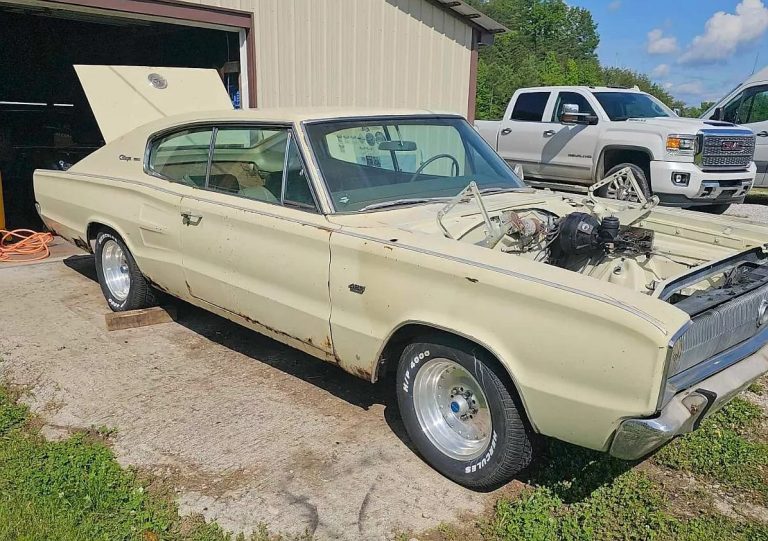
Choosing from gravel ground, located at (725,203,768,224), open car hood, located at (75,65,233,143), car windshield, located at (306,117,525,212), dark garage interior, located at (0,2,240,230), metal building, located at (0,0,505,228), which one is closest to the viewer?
car windshield, located at (306,117,525,212)

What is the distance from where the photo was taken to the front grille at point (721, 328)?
2.77 metres

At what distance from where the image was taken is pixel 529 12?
221 feet

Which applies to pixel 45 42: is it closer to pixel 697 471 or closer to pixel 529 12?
pixel 697 471

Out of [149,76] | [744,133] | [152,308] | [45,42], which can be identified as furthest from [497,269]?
[45,42]

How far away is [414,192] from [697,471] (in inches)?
81.2

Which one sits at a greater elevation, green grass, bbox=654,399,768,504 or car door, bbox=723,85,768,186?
car door, bbox=723,85,768,186

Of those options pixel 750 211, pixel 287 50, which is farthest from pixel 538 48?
pixel 287 50

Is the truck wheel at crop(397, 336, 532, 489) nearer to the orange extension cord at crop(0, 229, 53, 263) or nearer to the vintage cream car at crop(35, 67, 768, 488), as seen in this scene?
the vintage cream car at crop(35, 67, 768, 488)

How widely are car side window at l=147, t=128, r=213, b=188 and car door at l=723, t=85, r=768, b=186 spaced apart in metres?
10.8

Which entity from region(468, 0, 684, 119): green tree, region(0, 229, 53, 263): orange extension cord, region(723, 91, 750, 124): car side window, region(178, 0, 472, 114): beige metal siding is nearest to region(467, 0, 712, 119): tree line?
Answer: region(468, 0, 684, 119): green tree

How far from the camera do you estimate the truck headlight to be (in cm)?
879

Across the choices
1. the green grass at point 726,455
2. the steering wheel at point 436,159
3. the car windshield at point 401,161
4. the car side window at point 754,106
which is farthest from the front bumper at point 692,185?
the green grass at point 726,455

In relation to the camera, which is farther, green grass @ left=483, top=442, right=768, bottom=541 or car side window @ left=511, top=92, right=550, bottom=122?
car side window @ left=511, top=92, right=550, bottom=122

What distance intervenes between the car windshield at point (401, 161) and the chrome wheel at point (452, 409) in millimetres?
999
